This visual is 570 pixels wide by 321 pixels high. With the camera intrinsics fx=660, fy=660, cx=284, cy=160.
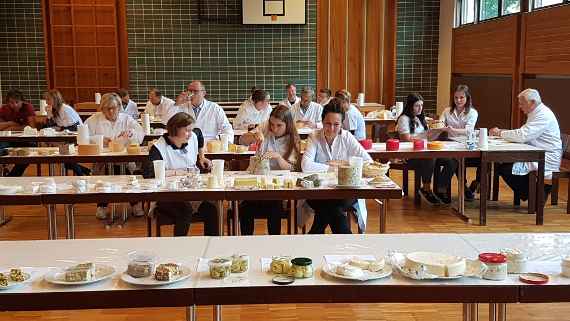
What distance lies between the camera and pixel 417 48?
11.5m

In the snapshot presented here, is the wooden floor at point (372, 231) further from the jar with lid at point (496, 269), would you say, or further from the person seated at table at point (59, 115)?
the jar with lid at point (496, 269)

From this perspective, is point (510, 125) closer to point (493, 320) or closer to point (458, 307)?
point (458, 307)

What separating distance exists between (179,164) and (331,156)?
1.13 meters

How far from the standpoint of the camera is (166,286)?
2.27 metres

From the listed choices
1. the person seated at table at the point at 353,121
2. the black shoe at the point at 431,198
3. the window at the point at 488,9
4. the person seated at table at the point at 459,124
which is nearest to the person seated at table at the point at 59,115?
the person seated at table at the point at 353,121

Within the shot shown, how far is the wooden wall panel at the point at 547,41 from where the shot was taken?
7387 millimetres

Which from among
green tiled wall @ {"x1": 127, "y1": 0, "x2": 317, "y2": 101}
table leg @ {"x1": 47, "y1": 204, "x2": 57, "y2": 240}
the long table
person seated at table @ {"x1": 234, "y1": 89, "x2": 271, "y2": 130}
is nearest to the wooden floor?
table leg @ {"x1": 47, "y1": 204, "x2": 57, "y2": 240}

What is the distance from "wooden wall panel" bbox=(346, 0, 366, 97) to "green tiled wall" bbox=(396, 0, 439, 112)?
24.7 inches

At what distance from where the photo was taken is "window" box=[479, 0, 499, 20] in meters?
9.57

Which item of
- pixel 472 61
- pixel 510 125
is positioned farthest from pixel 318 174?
pixel 472 61

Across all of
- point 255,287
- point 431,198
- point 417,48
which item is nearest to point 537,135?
point 431,198

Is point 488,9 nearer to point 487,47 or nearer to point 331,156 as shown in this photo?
point 487,47

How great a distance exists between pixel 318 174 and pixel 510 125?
5.23 metres

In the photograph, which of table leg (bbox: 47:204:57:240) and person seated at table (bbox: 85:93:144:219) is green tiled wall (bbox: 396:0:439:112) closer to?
person seated at table (bbox: 85:93:144:219)
